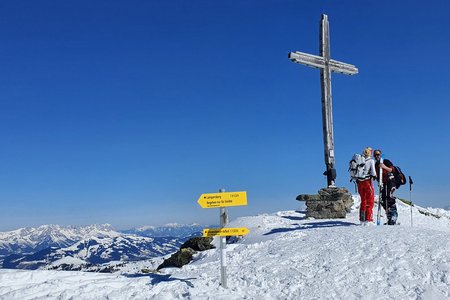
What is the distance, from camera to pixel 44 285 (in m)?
10.7

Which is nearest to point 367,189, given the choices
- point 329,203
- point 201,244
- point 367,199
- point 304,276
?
point 367,199

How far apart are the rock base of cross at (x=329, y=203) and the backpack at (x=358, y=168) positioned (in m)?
3.89

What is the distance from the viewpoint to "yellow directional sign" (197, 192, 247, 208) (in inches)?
394

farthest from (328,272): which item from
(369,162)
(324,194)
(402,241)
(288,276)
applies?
(324,194)

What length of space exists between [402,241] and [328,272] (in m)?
2.65

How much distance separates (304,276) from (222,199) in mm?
2750

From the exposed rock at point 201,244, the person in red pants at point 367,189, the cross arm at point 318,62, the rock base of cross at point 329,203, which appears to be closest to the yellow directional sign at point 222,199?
the exposed rock at point 201,244

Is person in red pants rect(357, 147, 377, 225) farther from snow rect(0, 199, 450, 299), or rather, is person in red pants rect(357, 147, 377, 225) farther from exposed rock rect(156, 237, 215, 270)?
exposed rock rect(156, 237, 215, 270)

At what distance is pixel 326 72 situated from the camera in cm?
2062

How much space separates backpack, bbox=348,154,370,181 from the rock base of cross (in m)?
3.89

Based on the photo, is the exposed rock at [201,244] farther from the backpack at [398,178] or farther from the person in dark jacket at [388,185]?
the backpack at [398,178]

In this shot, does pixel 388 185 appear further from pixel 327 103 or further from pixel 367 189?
pixel 327 103

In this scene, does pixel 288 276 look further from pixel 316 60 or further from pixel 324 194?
pixel 316 60

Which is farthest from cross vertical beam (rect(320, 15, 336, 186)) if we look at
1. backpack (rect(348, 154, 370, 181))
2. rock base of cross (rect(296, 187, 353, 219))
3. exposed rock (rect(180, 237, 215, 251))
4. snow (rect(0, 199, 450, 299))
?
exposed rock (rect(180, 237, 215, 251))
